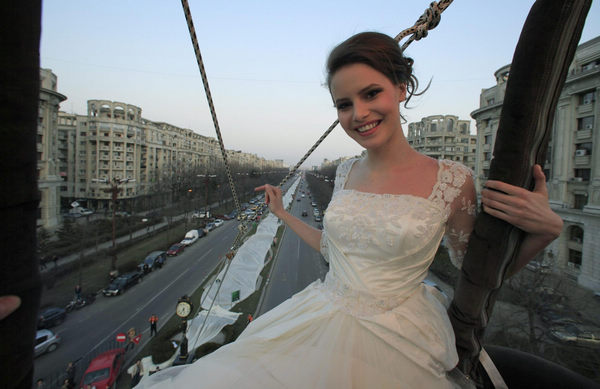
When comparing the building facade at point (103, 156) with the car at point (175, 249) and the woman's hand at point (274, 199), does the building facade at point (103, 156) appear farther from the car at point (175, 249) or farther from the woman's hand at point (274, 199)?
the woman's hand at point (274, 199)

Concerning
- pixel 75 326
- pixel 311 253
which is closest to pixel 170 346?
pixel 75 326

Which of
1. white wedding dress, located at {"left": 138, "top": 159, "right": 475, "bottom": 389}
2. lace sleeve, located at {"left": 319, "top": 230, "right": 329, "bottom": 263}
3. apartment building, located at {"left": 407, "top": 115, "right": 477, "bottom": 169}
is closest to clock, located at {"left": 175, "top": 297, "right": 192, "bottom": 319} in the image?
lace sleeve, located at {"left": 319, "top": 230, "right": 329, "bottom": 263}

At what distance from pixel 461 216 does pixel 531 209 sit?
1.04 feet

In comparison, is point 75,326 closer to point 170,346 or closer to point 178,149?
point 170,346

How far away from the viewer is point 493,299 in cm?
91

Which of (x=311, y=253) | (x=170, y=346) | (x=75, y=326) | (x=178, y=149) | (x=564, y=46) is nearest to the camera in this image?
(x=564, y=46)

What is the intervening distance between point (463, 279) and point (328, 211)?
594mm

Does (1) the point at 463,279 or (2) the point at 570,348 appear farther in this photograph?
(2) the point at 570,348

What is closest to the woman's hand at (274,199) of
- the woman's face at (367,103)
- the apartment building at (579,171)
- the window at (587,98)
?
the woman's face at (367,103)

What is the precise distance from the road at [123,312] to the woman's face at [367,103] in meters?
7.66

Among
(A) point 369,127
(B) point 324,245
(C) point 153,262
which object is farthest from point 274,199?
(C) point 153,262

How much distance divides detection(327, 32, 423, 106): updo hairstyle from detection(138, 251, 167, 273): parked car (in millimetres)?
14081

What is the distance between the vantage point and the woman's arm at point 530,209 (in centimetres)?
75

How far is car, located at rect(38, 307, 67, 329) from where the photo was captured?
26.6ft
